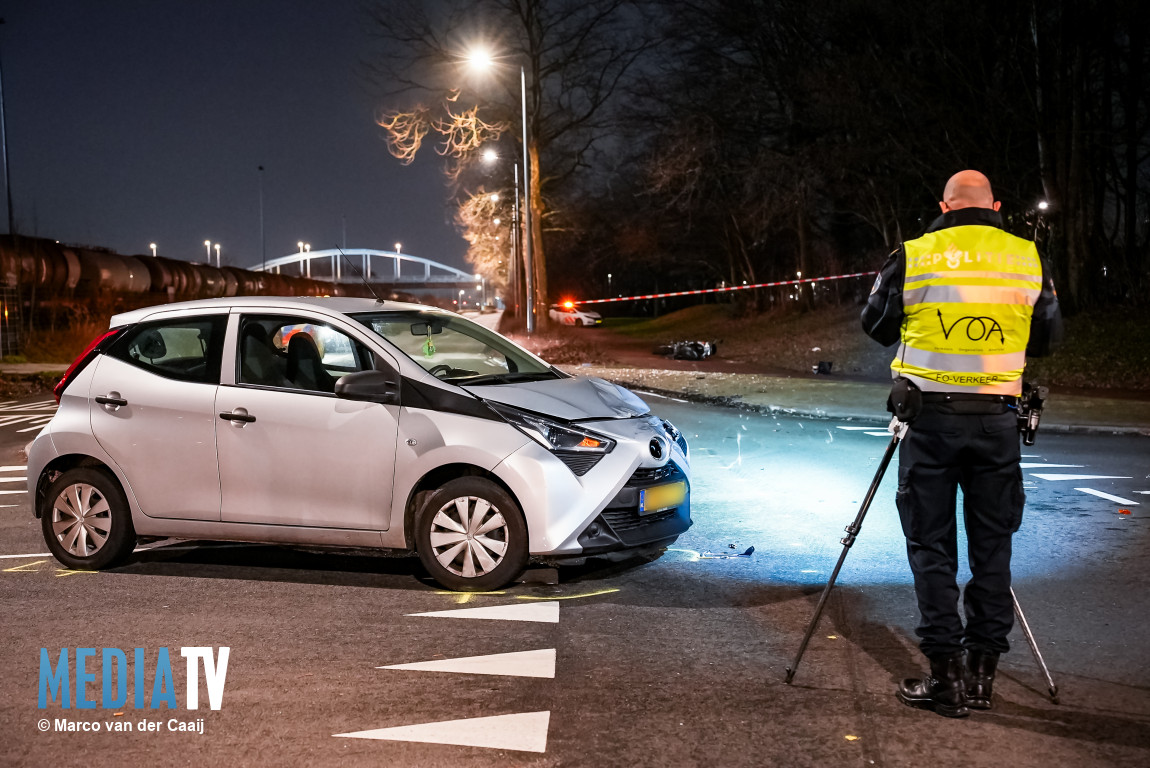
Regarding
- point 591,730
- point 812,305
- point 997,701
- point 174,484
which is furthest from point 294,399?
point 812,305

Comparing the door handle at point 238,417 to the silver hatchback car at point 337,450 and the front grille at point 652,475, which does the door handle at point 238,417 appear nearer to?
the silver hatchback car at point 337,450

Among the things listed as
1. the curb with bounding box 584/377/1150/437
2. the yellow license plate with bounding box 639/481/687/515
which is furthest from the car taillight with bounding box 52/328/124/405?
the curb with bounding box 584/377/1150/437

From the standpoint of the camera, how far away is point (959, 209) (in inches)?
180

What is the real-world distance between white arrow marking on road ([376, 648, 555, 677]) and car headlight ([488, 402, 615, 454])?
1350 mm

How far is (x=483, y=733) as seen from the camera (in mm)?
4223

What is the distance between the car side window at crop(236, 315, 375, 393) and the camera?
22.2ft

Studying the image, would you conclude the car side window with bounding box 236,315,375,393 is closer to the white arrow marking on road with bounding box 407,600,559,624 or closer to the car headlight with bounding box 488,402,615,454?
the car headlight with bounding box 488,402,615,454

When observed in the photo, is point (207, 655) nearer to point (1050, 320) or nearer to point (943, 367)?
point (943, 367)

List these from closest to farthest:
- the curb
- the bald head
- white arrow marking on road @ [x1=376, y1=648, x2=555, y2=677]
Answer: the bald head, white arrow marking on road @ [x1=376, y1=648, x2=555, y2=677], the curb

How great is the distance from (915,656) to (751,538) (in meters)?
2.62

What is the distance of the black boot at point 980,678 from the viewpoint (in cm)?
441

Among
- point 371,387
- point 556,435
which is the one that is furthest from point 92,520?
point 556,435

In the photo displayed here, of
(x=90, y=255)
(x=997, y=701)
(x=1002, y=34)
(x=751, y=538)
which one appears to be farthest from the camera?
(x=90, y=255)

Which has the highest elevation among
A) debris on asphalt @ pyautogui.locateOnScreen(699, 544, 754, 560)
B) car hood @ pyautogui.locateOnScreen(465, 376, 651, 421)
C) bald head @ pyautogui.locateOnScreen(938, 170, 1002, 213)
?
bald head @ pyautogui.locateOnScreen(938, 170, 1002, 213)
